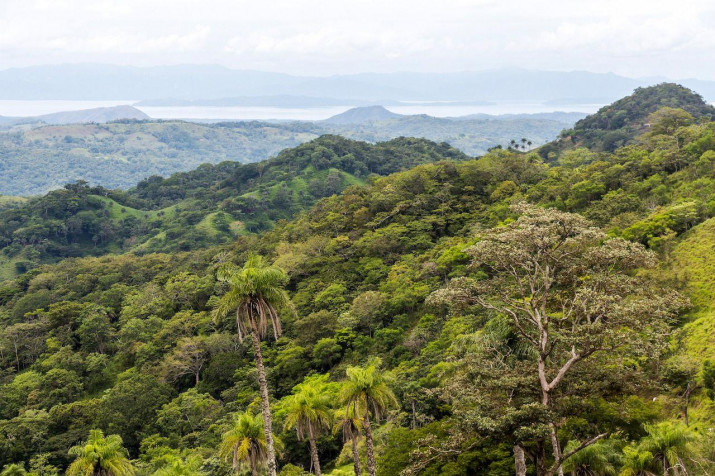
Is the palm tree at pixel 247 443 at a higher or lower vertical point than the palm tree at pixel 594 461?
lower

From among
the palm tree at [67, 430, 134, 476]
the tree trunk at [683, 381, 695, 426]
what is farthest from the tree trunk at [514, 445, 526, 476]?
the palm tree at [67, 430, 134, 476]

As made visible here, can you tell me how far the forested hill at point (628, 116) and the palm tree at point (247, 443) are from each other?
91.9 metres

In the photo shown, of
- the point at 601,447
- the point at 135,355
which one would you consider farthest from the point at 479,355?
the point at 135,355

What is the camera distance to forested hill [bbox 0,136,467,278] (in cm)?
9244

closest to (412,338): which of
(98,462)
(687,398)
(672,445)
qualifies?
(687,398)

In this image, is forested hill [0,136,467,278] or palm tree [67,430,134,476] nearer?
palm tree [67,430,134,476]

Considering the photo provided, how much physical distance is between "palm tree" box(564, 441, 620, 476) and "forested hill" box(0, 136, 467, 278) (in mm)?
80792

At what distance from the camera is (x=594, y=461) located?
46.9ft

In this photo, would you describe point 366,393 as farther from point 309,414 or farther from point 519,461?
point 519,461

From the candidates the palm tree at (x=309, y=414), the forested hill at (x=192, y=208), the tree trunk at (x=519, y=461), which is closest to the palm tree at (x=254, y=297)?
the palm tree at (x=309, y=414)

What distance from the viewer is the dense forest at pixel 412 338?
13.4 m

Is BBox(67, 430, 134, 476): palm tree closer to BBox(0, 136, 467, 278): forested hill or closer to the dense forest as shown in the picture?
the dense forest

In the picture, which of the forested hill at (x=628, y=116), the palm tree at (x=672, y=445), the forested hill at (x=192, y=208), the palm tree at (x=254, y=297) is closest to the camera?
the palm tree at (x=672, y=445)

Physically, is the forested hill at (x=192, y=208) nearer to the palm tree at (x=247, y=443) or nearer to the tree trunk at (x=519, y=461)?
the palm tree at (x=247, y=443)
